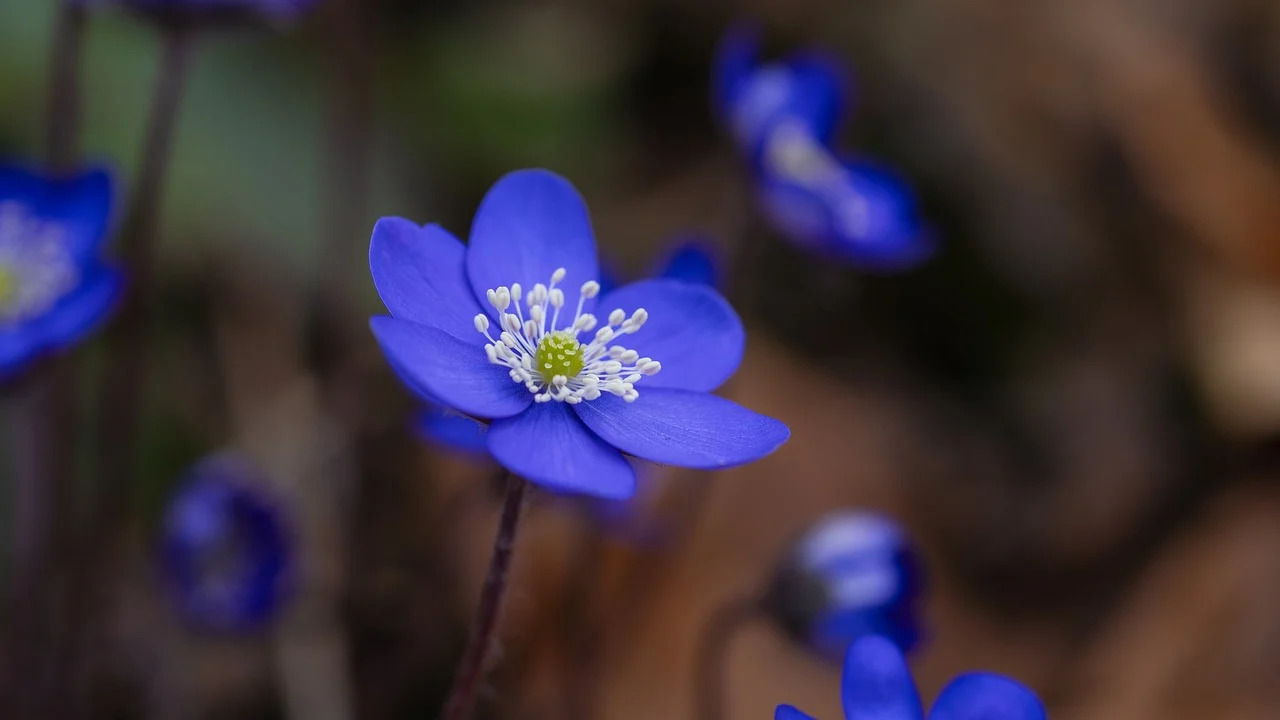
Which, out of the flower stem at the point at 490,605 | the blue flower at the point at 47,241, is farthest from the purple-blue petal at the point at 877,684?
the blue flower at the point at 47,241

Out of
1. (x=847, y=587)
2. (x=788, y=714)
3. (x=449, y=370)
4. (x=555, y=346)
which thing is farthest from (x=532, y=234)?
(x=847, y=587)

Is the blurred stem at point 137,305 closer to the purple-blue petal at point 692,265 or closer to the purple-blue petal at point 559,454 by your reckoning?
the purple-blue petal at point 692,265

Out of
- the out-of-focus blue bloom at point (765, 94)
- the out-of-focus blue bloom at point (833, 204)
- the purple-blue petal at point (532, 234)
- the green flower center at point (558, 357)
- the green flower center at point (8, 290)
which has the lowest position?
the green flower center at point (8, 290)

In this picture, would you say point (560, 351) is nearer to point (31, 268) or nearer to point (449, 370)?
point (449, 370)

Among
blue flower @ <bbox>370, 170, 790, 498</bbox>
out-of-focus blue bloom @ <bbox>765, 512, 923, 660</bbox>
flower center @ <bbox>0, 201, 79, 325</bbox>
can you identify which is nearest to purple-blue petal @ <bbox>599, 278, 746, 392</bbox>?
blue flower @ <bbox>370, 170, 790, 498</bbox>

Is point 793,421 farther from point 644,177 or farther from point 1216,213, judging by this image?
point 1216,213

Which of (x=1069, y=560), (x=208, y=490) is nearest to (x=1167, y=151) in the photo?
(x=1069, y=560)
